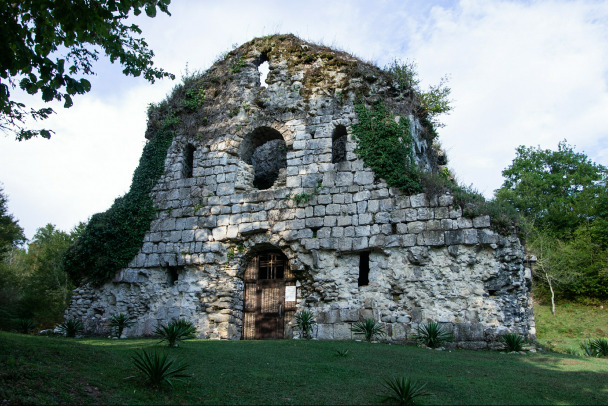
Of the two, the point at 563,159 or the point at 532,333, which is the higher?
the point at 563,159

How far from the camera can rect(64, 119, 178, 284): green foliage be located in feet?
48.3

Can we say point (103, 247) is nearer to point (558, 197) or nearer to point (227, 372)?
point (227, 372)

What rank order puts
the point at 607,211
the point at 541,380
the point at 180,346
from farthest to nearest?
the point at 607,211 → the point at 180,346 → the point at 541,380

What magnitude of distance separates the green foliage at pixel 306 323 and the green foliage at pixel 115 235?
18.9 feet

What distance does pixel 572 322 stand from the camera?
936 inches

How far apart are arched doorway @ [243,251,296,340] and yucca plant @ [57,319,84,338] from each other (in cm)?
487

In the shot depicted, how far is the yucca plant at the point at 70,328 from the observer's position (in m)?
13.6

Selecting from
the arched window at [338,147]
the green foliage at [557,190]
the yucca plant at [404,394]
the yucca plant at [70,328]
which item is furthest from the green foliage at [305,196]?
the green foliage at [557,190]

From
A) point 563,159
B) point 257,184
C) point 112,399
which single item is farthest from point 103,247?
point 563,159

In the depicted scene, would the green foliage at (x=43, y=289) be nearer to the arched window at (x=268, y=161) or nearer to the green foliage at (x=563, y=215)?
the arched window at (x=268, y=161)

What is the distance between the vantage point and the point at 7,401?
542 cm

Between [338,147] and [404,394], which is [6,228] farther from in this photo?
[404,394]


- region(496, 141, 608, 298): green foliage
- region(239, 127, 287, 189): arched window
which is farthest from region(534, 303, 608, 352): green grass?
region(239, 127, 287, 189): arched window

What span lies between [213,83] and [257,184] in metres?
3.82
